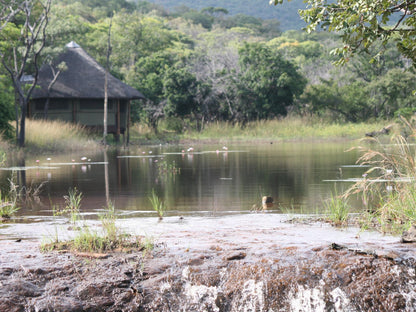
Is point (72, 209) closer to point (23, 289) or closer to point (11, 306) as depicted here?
point (23, 289)

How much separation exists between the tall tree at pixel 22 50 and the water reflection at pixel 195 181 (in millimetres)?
5562

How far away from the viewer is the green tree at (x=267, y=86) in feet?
139

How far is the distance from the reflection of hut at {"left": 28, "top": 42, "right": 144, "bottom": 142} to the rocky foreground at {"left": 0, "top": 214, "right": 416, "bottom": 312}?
30.2 m

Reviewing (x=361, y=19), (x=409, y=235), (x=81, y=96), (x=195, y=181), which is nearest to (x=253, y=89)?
(x=81, y=96)

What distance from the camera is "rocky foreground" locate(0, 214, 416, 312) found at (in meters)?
5.67

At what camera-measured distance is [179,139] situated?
3941 centimetres

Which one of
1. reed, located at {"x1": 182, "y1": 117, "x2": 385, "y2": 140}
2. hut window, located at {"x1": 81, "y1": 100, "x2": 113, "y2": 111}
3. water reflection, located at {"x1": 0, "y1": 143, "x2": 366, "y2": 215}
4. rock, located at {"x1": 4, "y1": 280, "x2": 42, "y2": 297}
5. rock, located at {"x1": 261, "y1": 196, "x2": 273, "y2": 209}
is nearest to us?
rock, located at {"x1": 4, "y1": 280, "x2": 42, "y2": 297}

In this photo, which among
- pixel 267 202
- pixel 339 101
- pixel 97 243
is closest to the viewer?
pixel 97 243

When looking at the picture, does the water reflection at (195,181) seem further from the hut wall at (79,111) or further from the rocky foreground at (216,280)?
the hut wall at (79,111)

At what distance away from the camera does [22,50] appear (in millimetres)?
31359

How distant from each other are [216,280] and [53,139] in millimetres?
24222

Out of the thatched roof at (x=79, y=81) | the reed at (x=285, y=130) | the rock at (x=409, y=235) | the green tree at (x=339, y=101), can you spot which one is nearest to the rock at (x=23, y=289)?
the rock at (x=409, y=235)

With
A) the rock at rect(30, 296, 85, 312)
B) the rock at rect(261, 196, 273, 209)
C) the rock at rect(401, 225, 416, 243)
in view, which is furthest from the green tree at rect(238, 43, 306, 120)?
the rock at rect(30, 296, 85, 312)

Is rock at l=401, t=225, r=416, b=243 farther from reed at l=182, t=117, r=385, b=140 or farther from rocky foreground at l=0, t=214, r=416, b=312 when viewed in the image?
reed at l=182, t=117, r=385, b=140
